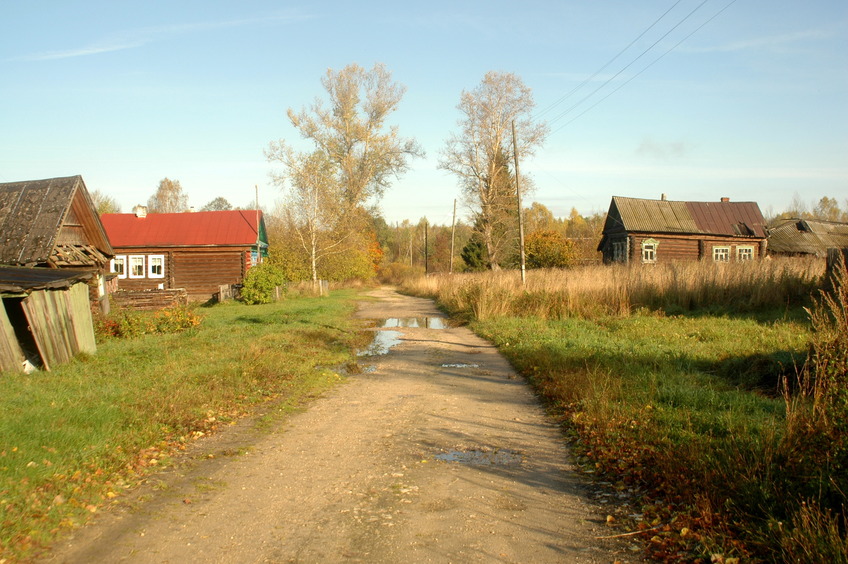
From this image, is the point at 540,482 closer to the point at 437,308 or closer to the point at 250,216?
the point at 437,308

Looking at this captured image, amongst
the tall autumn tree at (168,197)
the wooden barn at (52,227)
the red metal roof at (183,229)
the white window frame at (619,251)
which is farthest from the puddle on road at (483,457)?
the tall autumn tree at (168,197)

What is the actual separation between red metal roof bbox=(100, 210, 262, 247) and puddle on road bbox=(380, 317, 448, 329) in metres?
17.5

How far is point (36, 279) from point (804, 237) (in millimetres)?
45393

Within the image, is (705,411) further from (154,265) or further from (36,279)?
(154,265)

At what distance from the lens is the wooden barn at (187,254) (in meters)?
38.8

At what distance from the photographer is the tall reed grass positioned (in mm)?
18469

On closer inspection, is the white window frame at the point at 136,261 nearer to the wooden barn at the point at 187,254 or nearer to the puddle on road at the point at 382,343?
the wooden barn at the point at 187,254

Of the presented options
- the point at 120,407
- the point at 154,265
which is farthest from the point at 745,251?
the point at 120,407

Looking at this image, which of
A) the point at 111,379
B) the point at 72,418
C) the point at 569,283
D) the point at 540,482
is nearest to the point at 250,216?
the point at 569,283

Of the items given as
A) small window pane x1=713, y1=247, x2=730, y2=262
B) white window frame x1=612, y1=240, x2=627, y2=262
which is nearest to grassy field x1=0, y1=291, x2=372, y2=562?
white window frame x1=612, y1=240, x2=627, y2=262

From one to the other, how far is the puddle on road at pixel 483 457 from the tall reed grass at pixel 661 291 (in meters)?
12.9

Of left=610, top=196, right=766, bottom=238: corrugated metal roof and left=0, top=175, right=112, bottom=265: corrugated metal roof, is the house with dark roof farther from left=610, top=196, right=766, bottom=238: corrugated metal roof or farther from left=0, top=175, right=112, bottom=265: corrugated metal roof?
left=0, top=175, right=112, bottom=265: corrugated metal roof

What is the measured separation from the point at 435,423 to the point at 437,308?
73.8 ft

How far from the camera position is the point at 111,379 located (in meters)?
9.98
